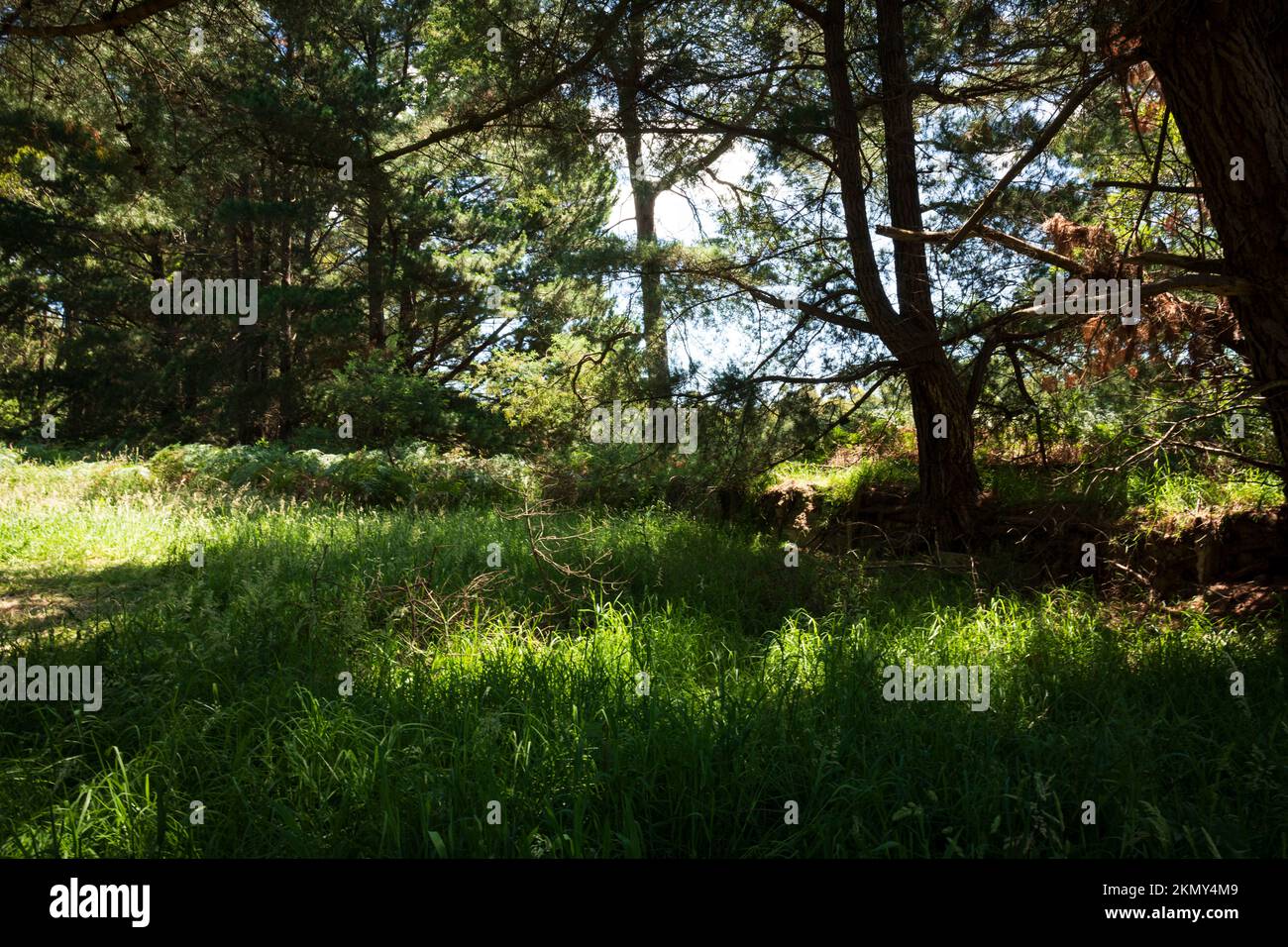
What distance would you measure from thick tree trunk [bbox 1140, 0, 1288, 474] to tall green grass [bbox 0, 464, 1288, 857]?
1.76m

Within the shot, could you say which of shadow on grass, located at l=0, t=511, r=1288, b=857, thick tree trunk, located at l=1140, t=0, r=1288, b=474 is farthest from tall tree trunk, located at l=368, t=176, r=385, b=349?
thick tree trunk, located at l=1140, t=0, r=1288, b=474

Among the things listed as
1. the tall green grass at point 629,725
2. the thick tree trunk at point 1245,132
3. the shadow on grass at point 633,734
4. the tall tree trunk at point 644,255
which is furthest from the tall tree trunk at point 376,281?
the thick tree trunk at point 1245,132

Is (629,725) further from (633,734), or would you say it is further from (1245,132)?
(1245,132)

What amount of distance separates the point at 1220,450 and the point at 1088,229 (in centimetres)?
174

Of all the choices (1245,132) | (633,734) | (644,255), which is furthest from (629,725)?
(644,255)

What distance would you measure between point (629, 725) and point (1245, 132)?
4670mm

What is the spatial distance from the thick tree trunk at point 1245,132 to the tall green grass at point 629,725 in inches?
69.5

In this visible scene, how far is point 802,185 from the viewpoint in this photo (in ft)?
25.4

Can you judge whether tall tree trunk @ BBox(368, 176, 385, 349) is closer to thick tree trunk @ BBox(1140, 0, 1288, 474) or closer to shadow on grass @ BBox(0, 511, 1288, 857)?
shadow on grass @ BBox(0, 511, 1288, 857)

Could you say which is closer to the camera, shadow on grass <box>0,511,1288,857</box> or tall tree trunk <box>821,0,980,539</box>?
shadow on grass <box>0,511,1288,857</box>

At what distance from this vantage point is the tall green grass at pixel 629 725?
2.51m

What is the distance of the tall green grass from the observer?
2.51 meters

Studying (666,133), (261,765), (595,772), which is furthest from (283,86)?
(595,772)

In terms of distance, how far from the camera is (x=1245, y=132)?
4281mm
